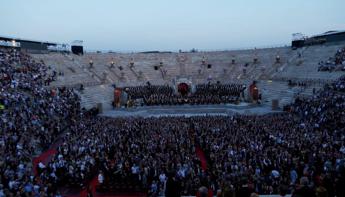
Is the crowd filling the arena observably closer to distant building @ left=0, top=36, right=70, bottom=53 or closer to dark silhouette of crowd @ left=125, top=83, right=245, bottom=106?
dark silhouette of crowd @ left=125, top=83, right=245, bottom=106

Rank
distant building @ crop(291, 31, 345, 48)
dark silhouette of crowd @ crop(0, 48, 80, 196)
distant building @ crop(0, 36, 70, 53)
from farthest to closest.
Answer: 1. distant building @ crop(291, 31, 345, 48)
2. distant building @ crop(0, 36, 70, 53)
3. dark silhouette of crowd @ crop(0, 48, 80, 196)

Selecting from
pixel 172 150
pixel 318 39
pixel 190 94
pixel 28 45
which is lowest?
pixel 190 94

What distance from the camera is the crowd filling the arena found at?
13.6 m

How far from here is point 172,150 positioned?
18.0m

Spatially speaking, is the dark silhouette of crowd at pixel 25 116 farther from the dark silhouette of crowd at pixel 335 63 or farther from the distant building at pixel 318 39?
the distant building at pixel 318 39

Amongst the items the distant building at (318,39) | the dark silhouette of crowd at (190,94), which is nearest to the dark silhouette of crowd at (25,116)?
the dark silhouette of crowd at (190,94)

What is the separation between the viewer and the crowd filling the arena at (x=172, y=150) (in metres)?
13.6

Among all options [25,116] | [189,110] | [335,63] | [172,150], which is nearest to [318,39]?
[335,63]

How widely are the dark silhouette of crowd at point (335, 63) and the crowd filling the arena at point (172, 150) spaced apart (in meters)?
8.06

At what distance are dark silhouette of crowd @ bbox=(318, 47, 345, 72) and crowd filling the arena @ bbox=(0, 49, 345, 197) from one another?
317 inches

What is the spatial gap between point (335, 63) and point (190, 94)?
58.9 feet

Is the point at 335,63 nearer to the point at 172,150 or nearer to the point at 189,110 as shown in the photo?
the point at 189,110

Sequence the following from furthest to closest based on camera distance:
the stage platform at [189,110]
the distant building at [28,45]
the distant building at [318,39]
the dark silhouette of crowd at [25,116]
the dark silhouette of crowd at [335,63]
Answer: the distant building at [318,39], the distant building at [28,45], the dark silhouette of crowd at [335,63], the stage platform at [189,110], the dark silhouette of crowd at [25,116]

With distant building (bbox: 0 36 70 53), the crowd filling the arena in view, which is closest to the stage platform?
the crowd filling the arena
